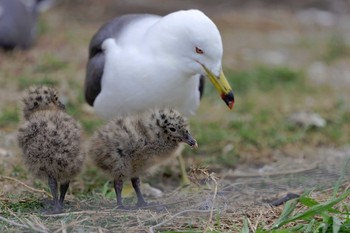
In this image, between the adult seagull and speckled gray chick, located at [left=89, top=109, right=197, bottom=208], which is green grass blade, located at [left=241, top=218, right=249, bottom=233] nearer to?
speckled gray chick, located at [left=89, top=109, right=197, bottom=208]

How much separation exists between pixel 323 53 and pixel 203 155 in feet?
13.2

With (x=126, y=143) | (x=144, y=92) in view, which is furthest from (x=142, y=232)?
(x=144, y=92)

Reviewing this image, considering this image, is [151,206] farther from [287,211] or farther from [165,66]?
[165,66]

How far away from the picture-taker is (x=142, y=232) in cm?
441

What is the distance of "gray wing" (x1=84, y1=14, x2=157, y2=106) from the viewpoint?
20.2ft

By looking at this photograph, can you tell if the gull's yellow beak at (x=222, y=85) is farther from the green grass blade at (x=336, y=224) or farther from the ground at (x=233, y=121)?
the green grass blade at (x=336, y=224)

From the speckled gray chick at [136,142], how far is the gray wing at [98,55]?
1.21 meters

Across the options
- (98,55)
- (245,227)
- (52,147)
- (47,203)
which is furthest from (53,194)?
(98,55)

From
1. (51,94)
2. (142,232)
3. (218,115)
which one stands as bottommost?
(218,115)

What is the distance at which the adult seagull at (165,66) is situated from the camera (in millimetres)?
5617

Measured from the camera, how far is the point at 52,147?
480cm

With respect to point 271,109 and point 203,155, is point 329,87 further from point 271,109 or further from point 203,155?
point 203,155

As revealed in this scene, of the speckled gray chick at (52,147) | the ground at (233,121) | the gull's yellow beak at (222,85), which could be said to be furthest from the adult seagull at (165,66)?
the speckled gray chick at (52,147)

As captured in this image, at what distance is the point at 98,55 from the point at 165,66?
2.65 feet
